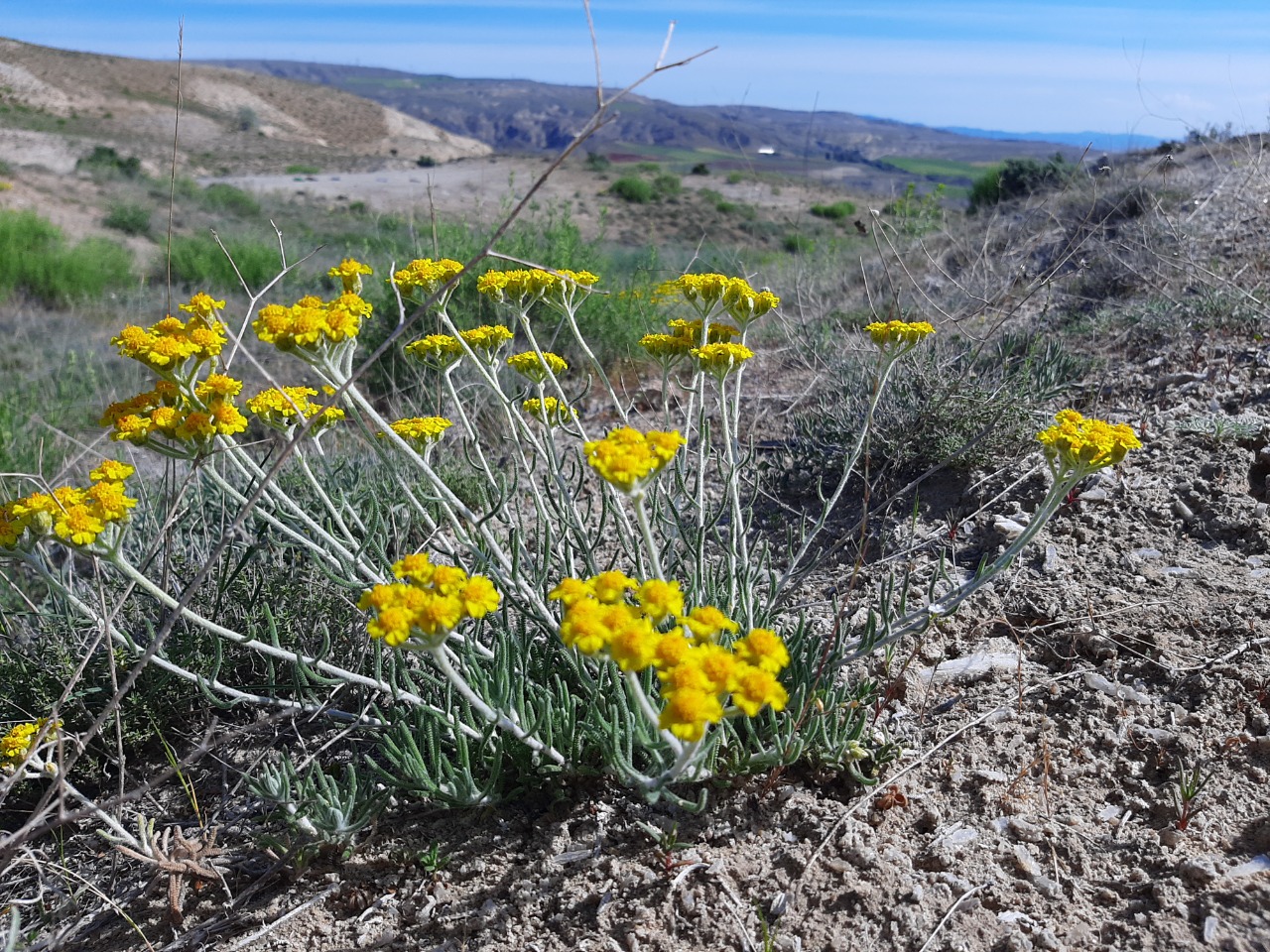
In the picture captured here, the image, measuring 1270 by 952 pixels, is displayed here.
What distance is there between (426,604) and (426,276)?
1162mm

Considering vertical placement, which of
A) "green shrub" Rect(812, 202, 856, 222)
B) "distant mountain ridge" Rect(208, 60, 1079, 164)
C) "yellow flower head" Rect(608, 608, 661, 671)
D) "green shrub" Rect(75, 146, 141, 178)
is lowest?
"yellow flower head" Rect(608, 608, 661, 671)

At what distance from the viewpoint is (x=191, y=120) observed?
6041cm

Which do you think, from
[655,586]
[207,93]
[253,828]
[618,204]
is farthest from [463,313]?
[207,93]

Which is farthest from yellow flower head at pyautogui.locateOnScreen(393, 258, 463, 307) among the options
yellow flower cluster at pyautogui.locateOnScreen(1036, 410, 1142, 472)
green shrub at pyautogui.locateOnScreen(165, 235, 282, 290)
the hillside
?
the hillside

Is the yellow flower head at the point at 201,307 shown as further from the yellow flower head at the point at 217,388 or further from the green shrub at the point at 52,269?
the green shrub at the point at 52,269

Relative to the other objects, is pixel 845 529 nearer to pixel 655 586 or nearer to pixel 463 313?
pixel 655 586

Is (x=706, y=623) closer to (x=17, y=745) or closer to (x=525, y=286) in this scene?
(x=525, y=286)

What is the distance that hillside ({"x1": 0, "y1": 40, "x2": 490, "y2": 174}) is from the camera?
4545 cm

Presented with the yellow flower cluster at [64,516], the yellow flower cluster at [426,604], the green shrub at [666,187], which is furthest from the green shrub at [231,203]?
the yellow flower cluster at [426,604]

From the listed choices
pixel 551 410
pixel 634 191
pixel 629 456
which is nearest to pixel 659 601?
pixel 629 456

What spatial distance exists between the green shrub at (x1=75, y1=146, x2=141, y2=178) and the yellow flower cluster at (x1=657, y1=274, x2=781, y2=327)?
3671 cm

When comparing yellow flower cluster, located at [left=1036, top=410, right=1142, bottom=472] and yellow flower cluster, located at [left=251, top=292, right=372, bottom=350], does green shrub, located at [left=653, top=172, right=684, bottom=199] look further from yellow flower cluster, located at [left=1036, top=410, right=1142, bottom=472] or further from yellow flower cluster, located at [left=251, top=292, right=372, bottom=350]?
yellow flower cluster, located at [left=1036, top=410, right=1142, bottom=472]

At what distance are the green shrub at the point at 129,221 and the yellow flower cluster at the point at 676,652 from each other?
23449 millimetres

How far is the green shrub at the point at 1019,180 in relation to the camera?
1163 centimetres
